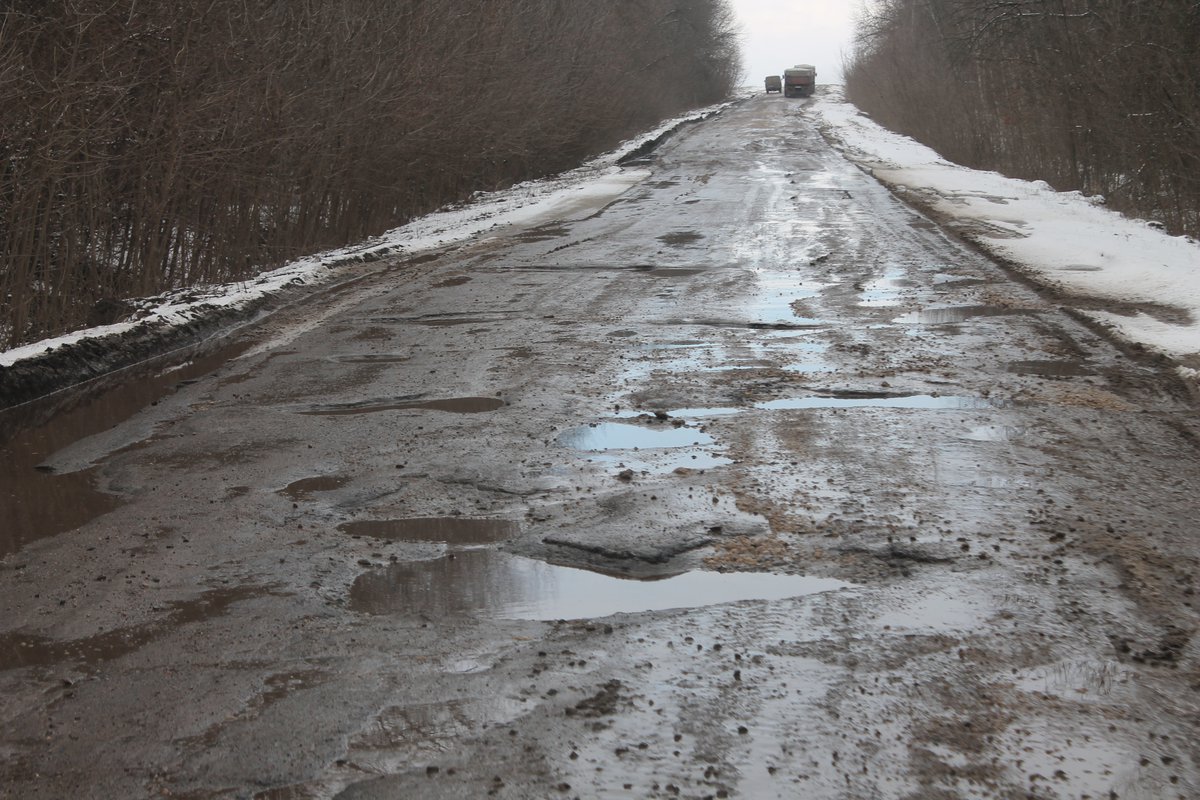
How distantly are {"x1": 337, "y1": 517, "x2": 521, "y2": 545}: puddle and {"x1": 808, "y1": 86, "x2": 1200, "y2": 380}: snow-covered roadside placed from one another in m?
4.93

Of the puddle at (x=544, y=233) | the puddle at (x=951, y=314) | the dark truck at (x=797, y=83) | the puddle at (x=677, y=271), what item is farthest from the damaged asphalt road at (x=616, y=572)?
the dark truck at (x=797, y=83)

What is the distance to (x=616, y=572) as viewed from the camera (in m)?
4.77

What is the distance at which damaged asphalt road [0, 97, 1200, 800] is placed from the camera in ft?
10.8

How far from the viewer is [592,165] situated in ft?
112

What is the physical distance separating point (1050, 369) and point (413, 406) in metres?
4.23

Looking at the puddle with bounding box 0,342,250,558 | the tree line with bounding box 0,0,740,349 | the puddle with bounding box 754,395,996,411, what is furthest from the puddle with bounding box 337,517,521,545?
the tree line with bounding box 0,0,740,349

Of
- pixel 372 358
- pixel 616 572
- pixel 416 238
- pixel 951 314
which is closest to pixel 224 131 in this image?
pixel 416 238

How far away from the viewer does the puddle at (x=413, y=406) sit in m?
7.39

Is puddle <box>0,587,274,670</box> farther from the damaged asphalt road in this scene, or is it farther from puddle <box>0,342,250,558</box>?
puddle <box>0,342,250,558</box>

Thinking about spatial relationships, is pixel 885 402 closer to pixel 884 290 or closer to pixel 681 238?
pixel 884 290

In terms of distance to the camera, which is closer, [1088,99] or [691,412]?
[691,412]

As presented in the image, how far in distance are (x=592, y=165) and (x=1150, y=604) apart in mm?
30737

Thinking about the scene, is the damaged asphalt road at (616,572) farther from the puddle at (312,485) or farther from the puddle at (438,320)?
the puddle at (438,320)

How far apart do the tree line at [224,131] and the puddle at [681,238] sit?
4755 mm
